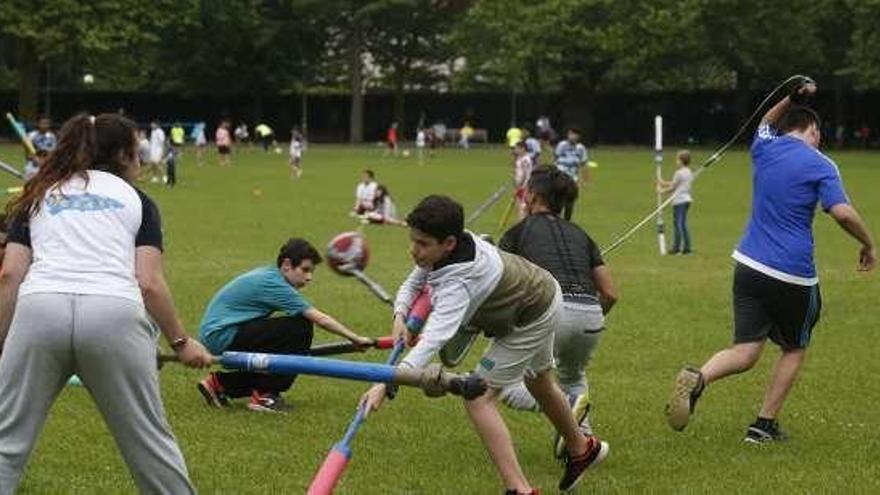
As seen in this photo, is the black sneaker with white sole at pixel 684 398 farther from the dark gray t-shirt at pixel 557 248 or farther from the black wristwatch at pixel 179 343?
the black wristwatch at pixel 179 343

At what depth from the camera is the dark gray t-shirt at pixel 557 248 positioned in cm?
Answer: 784

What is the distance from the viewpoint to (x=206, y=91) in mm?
81688

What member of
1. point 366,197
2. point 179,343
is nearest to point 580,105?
point 366,197

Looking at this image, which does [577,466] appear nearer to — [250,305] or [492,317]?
[492,317]

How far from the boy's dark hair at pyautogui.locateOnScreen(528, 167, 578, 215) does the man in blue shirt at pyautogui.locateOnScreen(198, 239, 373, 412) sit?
2031 millimetres

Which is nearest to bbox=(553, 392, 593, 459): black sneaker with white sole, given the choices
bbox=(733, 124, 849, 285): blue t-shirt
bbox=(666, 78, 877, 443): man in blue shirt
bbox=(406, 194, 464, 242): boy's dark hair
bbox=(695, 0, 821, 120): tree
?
bbox=(666, 78, 877, 443): man in blue shirt

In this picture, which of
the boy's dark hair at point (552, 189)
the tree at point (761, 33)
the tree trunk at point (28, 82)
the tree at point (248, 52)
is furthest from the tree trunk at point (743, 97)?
the boy's dark hair at point (552, 189)

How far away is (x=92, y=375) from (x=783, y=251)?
4631mm

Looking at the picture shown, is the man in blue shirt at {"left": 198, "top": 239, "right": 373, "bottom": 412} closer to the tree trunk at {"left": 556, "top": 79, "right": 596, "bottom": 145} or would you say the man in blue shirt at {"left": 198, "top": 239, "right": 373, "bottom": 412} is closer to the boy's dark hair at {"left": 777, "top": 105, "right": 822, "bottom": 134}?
the boy's dark hair at {"left": 777, "top": 105, "right": 822, "bottom": 134}

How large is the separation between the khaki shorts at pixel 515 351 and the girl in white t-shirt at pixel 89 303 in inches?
74.4

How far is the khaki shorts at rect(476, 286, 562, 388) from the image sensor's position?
278 inches

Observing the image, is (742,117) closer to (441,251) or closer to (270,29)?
(270,29)

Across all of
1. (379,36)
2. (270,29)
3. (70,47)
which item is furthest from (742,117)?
(70,47)

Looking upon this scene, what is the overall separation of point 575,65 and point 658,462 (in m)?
68.3
